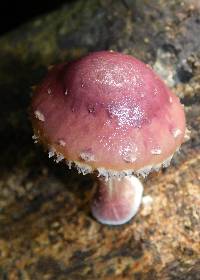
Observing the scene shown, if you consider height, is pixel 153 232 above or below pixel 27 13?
below

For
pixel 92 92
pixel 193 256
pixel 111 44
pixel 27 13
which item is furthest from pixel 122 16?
pixel 193 256

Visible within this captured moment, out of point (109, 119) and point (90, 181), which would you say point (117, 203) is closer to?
point (90, 181)

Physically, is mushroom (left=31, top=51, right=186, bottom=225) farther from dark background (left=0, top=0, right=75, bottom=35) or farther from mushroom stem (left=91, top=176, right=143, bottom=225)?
dark background (left=0, top=0, right=75, bottom=35)

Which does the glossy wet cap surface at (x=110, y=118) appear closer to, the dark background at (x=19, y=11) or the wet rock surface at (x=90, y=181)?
the wet rock surface at (x=90, y=181)

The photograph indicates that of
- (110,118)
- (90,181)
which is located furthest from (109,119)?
(90,181)

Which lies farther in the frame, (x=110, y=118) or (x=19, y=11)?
(x=19, y=11)

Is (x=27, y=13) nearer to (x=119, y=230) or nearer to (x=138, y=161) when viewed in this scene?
(x=119, y=230)
